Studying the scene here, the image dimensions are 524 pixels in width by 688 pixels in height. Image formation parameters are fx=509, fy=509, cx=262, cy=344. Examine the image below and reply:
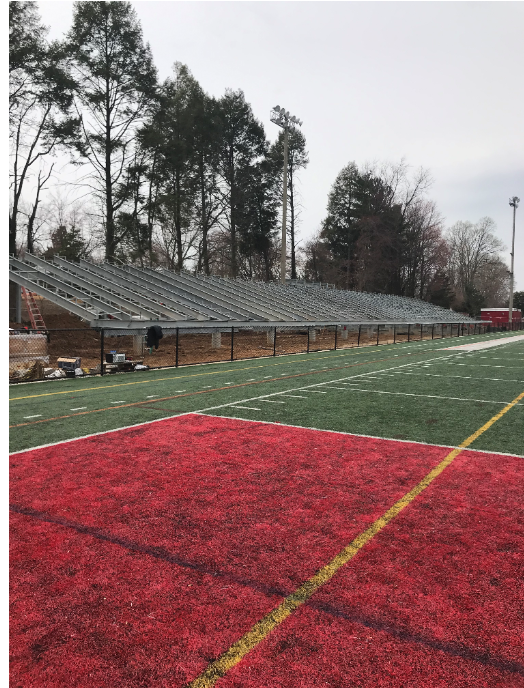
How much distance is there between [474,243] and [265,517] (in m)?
88.9

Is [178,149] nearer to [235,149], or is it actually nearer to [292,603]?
[235,149]

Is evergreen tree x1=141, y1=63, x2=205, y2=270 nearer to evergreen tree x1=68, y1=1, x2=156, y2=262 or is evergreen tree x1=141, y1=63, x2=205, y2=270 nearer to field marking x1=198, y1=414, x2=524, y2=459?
evergreen tree x1=68, y1=1, x2=156, y2=262

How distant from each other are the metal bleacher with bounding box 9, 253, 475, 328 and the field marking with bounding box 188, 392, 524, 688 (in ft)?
49.7

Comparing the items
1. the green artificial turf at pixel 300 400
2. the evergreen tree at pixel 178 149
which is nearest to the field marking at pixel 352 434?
the green artificial turf at pixel 300 400

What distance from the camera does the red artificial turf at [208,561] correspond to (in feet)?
9.06

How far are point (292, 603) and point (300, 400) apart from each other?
24.2 feet

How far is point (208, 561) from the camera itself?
3773mm

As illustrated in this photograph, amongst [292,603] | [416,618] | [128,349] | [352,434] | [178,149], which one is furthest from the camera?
[178,149]

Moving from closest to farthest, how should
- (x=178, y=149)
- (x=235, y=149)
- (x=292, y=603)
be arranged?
(x=292, y=603), (x=178, y=149), (x=235, y=149)

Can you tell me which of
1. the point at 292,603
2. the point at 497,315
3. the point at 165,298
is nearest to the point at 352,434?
the point at 292,603

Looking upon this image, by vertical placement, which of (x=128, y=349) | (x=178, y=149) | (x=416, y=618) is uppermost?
(x=178, y=149)

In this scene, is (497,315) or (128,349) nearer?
(128,349)

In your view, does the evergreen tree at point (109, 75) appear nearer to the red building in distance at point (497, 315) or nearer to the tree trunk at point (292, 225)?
the tree trunk at point (292, 225)

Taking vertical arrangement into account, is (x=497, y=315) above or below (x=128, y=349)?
above
